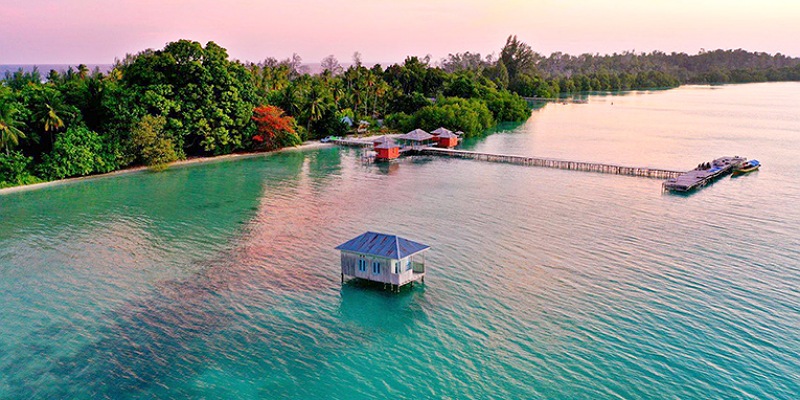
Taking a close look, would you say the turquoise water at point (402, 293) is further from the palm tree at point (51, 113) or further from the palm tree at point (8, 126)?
the palm tree at point (51, 113)

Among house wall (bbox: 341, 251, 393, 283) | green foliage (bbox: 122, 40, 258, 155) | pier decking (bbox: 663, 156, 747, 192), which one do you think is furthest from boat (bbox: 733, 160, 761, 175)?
green foliage (bbox: 122, 40, 258, 155)

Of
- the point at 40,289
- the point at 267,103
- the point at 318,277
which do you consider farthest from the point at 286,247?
the point at 267,103

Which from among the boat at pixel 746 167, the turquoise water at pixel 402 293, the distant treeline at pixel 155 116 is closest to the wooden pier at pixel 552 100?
the distant treeline at pixel 155 116

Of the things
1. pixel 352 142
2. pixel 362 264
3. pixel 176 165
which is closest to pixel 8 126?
pixel 176 165

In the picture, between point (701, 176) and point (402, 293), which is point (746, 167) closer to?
point (701, 176)

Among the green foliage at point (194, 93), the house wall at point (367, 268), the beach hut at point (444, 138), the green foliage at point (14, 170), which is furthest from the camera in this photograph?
the beach hut at point (444, 138)

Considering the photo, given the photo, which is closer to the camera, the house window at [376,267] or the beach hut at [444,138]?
the house window at [376,267]

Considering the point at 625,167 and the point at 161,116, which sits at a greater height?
the point at 161,116

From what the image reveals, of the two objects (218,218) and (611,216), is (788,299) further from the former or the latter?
(218,218)
